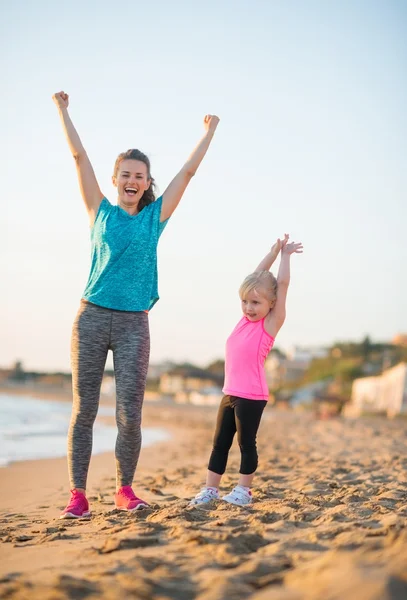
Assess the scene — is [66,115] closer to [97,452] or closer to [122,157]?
[122,157]

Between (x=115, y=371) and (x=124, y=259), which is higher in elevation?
(x=124, y=259)

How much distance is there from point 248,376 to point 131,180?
1.29 m

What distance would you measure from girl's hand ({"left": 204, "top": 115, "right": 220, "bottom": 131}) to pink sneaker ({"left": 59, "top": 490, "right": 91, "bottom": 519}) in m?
2.22

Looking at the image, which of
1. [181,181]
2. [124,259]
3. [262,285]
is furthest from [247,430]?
[181,181]

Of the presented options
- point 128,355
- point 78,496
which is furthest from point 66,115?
Answer: point 78,496

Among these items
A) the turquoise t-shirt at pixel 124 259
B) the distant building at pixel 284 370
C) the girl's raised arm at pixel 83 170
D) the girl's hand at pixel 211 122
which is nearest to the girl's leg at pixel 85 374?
the turquoise t-shirt at pixel 124 259

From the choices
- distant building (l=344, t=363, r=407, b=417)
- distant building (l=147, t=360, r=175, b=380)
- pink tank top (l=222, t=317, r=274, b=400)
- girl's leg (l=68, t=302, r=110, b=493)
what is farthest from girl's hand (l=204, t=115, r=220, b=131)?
distant building (l=147, t=360, r=175, b=380)

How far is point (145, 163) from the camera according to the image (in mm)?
3877

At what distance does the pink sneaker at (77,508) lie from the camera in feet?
11.6

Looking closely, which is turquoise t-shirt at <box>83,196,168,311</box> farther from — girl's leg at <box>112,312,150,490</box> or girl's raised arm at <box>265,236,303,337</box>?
girl's raised arm at <box>265,236,303,337</box>

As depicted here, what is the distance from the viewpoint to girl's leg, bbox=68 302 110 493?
11.8ft

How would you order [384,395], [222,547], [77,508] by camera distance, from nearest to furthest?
[222,547], [77,508], [384,395]

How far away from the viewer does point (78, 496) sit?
3.60 metres

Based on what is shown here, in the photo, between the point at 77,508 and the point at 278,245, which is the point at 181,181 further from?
the point at 77,508
